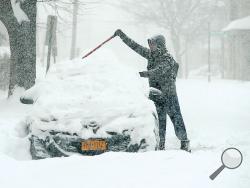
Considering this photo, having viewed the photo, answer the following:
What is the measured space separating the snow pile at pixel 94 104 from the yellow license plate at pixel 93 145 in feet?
0.22

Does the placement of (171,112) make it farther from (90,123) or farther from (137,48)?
(90,123)

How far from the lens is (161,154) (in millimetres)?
5098

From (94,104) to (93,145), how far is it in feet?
1.93

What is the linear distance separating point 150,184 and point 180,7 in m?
33.2

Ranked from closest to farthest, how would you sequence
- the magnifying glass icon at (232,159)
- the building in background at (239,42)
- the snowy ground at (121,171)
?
the magnifying glass icon at (232,159) < the snowy ground at (121,171) < the building in background at (239,42)

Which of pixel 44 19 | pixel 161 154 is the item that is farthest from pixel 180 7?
pixel 44 19

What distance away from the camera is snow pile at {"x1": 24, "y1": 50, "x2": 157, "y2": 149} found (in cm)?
624

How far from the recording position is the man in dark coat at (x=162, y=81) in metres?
7.73

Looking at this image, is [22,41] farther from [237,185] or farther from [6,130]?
[237,185]

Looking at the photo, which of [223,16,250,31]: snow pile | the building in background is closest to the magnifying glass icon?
[223,16,250,31]: snow pile

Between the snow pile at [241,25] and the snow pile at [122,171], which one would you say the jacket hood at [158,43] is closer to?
the snow pile at [122,171]

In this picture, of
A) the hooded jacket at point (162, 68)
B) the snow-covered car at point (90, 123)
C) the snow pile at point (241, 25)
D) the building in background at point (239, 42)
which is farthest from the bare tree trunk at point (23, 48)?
the building in background at point (239, 42)

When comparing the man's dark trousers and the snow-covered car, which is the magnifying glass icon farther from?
the man's dark trousers

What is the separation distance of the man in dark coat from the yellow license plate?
1.76 m
